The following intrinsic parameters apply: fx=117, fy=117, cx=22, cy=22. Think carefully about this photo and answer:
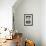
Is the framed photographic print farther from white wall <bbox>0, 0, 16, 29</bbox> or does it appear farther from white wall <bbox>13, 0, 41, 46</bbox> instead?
white wall <bbox>0, 0, 16, 29</bbox>

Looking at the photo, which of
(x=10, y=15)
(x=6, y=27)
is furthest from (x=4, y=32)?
(x=10, y=15)

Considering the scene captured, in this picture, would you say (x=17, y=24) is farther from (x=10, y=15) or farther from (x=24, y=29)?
(x=10, y=15)

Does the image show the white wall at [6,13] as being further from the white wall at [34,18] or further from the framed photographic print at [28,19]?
the framed photographic print at [28,19]

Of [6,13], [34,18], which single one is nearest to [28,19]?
[34,18]

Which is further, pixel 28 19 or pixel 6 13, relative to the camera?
pixel 28 19

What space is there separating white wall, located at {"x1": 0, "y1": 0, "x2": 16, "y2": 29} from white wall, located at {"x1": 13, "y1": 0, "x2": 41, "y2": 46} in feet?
4.04

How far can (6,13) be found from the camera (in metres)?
4.75

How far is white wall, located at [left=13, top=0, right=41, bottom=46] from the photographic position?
5.97 m

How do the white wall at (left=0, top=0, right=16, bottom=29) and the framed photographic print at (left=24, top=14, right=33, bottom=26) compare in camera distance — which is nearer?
the white wall at (left=0, top=0, right=16, bottom=29)

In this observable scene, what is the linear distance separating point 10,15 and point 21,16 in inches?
51.9

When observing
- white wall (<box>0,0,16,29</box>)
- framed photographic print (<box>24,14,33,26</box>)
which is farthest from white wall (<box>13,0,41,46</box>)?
white wall (<box>0,0,16,29</box>)

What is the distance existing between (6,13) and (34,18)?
1763 mm

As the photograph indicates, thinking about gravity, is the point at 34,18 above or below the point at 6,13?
below

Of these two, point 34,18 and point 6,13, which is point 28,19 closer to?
point 34,18
